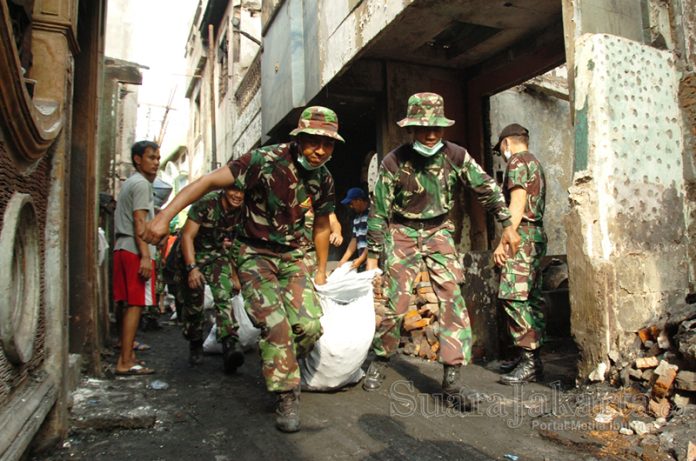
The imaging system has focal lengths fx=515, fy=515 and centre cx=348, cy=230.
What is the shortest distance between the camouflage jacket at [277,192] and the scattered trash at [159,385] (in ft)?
4.55

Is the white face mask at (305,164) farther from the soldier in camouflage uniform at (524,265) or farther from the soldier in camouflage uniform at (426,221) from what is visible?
the soldier in camouflage uniform at (524,265)

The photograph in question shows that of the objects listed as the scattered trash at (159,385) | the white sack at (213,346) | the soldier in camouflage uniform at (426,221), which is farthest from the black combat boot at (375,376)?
the white sack at (213,346)

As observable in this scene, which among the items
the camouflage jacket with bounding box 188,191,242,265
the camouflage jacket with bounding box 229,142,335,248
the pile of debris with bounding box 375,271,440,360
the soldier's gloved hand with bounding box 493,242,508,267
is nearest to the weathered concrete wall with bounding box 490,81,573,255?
the pile of debris with bounding box 375,271,440,360

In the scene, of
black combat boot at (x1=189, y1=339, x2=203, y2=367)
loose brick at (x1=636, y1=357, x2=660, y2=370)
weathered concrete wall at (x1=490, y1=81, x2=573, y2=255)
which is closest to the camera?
loose brick at (x1=636, y1=357, x2=660, y2=370)

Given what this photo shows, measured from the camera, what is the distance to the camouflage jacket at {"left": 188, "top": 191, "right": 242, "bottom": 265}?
452 cm

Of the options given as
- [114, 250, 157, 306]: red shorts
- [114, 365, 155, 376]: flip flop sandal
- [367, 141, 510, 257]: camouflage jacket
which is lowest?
[114, 365, 155, 376]: flip flop sandal

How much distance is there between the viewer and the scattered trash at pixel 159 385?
12.5 feet

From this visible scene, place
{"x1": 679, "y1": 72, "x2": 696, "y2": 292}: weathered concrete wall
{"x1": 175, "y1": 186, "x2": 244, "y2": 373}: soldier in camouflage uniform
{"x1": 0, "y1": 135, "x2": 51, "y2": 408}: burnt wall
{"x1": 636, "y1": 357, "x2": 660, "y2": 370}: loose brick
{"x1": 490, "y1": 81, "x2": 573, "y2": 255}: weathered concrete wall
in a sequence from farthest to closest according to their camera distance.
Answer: {"x1": 490, "y1": 81, "x2": 573, "y2": 255}: weathered concrete wall < {"x1": 175, "y1": 186, "x2": 244, "y2": 373}: soldier in camouflage uniform < {"x1": 679, "y1": 72, "x2": 696, "y2": 292}: weathered concrete wall < {"x1": 636, "y1": 357, "x2": 660, "y2": 370}: loose brick < {"x1": 0, "y1": 135, "x2": 51, "y2": 408}: burnt wall

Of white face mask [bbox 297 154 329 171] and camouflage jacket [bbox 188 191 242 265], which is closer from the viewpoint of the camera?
white face mask [bbox 297 154 329 171]

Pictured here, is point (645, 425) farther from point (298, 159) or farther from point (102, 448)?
point (102, 448)

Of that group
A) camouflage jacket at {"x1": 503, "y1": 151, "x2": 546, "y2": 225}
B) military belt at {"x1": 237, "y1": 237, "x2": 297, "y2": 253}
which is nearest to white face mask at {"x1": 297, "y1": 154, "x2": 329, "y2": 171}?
military belt at {"x1": 237, "y1": 237, "x2": 297, "y2": 253}

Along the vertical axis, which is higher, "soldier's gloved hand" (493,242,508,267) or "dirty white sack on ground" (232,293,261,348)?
"soldier's gloved hand" (493,242,508,267)

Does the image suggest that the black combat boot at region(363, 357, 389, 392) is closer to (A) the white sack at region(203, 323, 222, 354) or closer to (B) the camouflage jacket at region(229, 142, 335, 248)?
(B) the camouflage jacket at region(229, 142, 335, 248)

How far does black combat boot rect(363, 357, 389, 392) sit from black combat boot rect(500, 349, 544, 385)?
3.11 ft
